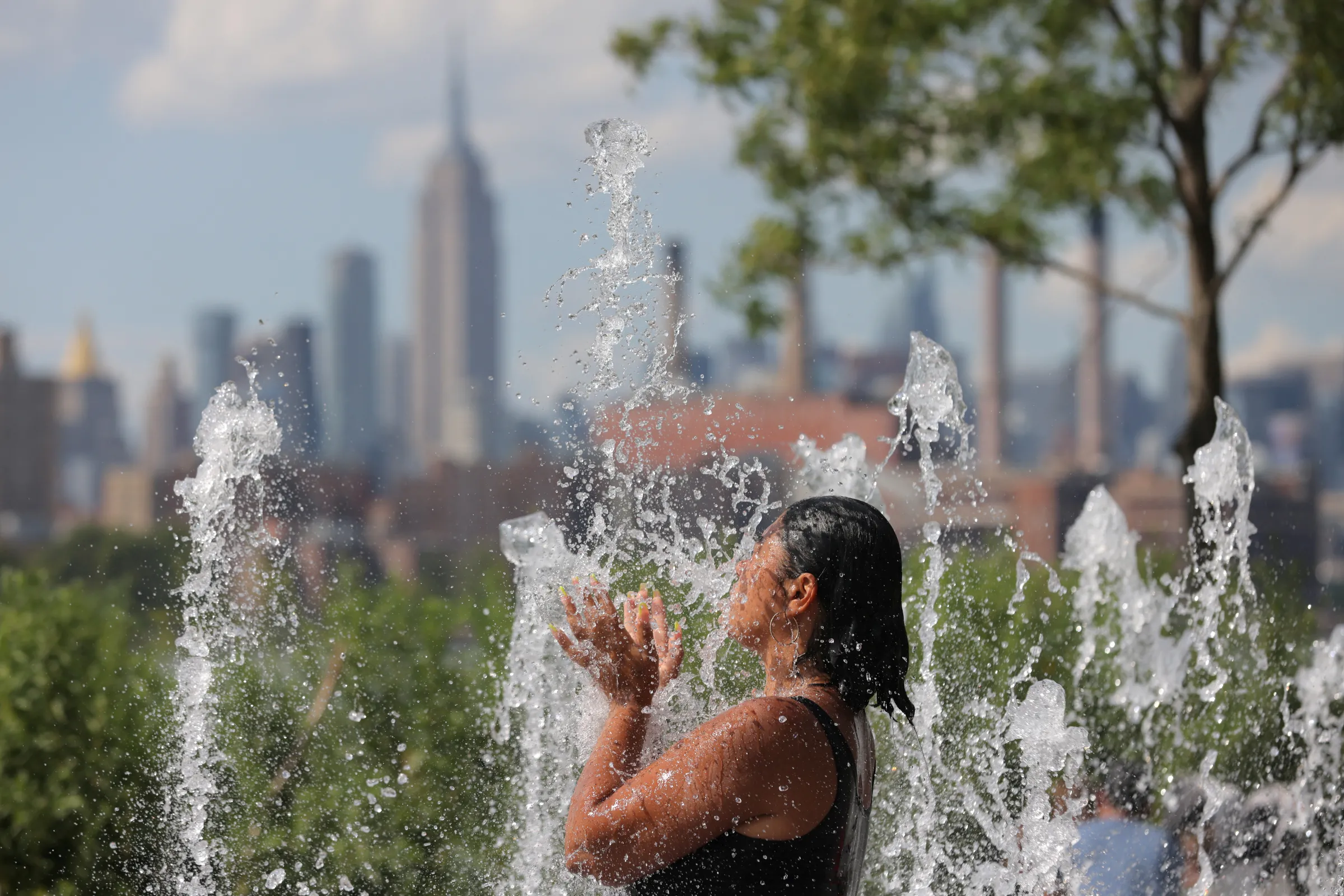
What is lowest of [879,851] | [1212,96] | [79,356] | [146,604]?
[79,356]

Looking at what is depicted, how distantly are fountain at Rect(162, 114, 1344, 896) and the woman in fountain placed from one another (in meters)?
0.23

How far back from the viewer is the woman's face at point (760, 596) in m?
2.41

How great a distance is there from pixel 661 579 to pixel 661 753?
151cm

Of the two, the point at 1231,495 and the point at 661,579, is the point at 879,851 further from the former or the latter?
the point at 1231,495

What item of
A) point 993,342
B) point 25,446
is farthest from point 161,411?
point 993,342

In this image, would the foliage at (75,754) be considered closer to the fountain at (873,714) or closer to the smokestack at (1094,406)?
the fountain at (873,714)

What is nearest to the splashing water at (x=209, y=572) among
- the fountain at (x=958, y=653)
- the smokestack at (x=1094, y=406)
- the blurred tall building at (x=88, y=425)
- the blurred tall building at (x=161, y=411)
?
the fountain at (x=958, y=653)

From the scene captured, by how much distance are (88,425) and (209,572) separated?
179 m

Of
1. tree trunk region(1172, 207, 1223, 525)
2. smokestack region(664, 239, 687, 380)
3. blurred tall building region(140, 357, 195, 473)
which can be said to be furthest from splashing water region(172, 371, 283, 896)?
blurred tall building region(140, 357, 195, 473)

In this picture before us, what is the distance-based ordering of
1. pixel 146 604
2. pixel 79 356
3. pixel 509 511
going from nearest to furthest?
pixel 509 511 → pixel 146 604 → pixel 79 356

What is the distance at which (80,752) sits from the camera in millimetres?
5699

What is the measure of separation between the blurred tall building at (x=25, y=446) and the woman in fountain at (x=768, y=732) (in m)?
96.2

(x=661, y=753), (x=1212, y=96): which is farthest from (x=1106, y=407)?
(x=661, y=753)

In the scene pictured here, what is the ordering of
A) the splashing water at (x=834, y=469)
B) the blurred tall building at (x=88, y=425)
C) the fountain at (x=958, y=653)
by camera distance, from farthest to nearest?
1. the blurred tall building at (x=88, y=425)
2. the splashing water at (x=834, y=469)
3. the fountain at (x=958, y=653)
